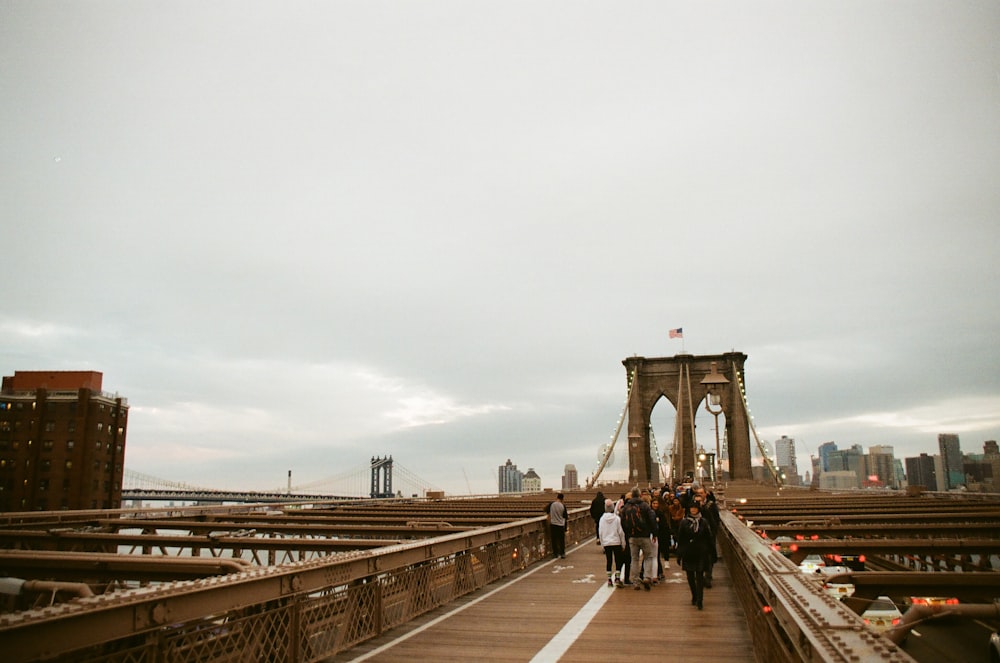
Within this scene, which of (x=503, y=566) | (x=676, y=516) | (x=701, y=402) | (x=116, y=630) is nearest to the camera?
(x=116, y=630)

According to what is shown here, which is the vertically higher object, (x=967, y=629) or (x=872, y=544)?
(x=872, y=544)

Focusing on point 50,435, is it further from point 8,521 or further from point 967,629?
point 967,629

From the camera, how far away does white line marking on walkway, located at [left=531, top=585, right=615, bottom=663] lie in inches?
301

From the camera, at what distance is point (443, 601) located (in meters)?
11.2

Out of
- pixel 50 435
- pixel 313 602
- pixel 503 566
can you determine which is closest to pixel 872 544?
pixel 503 566

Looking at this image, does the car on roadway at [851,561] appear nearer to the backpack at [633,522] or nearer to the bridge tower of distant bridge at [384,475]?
the backpack at [633,522]

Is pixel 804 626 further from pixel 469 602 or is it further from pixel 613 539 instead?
pixel 613 539

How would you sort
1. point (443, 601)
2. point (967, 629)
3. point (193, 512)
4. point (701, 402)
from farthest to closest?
point (701, 402) < point (193, 512) < point (967, 629) < point (443, 601)

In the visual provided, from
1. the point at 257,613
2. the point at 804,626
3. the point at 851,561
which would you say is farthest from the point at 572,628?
the point at 851,561

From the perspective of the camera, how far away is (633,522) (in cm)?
1320

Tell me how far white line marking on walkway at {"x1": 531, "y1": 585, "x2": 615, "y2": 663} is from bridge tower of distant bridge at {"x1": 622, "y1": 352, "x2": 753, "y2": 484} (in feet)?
216

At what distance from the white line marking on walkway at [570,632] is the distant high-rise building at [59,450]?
10215cm

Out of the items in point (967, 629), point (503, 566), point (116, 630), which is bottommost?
point (967, 629)

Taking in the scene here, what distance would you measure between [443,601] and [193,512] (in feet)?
60.5
